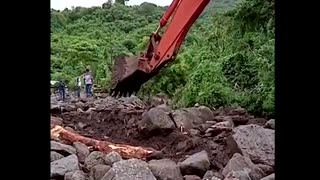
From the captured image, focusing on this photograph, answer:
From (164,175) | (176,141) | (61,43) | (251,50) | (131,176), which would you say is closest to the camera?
(131,176)

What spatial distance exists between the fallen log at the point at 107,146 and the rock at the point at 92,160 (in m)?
0.34

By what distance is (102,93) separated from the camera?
10703mm

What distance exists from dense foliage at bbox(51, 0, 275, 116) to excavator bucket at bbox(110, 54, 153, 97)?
789 millimetres

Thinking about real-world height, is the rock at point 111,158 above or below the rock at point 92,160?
Answer: above

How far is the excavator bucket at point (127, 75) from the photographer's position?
5.75 metres

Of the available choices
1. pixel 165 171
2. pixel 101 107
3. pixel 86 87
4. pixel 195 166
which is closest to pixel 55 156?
pixel 165 171

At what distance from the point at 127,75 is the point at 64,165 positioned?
5.70 ft

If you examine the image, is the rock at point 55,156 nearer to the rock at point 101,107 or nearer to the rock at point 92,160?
the rock at point 92,160

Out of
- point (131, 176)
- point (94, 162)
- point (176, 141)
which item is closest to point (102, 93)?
point (176, 141)

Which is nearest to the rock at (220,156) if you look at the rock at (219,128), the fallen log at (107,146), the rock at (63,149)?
the fallen log at (107,146)

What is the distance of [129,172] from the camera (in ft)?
12.1

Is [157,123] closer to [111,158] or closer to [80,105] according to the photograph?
[111,158]

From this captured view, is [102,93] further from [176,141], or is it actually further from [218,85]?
[176,141]
